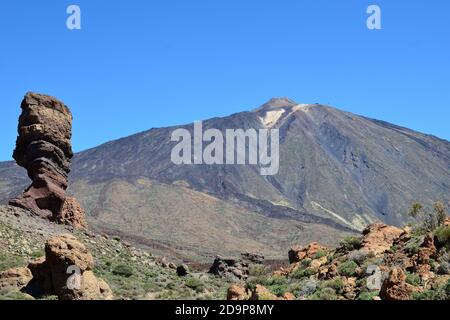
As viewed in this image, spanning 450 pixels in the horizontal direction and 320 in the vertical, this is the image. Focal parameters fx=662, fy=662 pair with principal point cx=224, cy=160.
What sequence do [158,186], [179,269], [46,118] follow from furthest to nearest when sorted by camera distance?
[158,186]
[179,269]
[46,118]

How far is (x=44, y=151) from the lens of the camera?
35625 mm

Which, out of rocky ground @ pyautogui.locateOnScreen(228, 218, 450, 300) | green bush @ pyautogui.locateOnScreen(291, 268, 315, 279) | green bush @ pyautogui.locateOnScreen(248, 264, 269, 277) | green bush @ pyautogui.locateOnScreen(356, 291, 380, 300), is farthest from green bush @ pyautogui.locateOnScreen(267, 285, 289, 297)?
green bush @ pyautogui.locateOnScreen(248, 264, 269, 277)

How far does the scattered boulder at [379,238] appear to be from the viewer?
26000mm

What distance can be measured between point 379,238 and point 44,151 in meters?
18.4

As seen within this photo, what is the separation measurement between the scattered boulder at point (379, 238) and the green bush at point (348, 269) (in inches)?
75.5

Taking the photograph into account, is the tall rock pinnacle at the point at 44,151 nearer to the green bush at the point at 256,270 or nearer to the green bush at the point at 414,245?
the green bush at the point at 256,270

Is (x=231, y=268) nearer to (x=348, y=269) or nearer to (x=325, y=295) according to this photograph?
(x=348, y=269)

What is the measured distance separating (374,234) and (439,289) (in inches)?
429

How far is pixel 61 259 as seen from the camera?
21.2 metres

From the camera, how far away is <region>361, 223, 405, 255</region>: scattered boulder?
26000 millimetres

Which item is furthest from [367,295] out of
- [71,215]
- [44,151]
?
[71,215]

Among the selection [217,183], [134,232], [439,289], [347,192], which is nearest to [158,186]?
[134,232]

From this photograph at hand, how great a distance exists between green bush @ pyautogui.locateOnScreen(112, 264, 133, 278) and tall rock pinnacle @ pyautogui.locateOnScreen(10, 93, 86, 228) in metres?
5.91

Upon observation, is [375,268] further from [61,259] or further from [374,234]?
[61,259]
